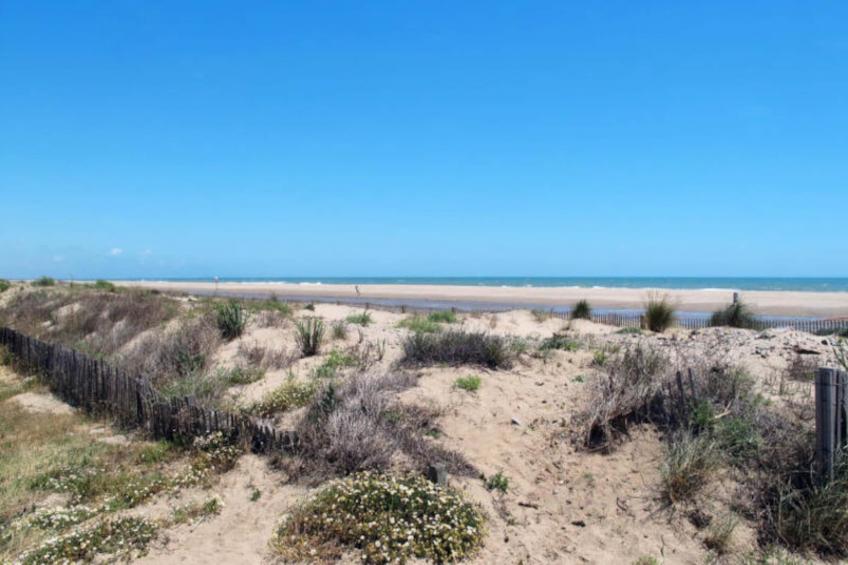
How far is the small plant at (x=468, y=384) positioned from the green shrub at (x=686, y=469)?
270 centimetres

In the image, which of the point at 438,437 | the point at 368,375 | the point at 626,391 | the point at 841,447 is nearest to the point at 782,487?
the point at 841,447

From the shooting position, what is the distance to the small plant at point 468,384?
757 cm

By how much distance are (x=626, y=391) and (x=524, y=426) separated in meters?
1.19

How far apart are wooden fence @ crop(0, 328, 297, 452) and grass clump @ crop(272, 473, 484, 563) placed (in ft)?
4.25

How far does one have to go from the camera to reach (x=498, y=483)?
5.53 metres

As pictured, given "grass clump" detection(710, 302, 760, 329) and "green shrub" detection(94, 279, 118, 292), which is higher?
"green shrub" detection(94, 279, 118, 292)

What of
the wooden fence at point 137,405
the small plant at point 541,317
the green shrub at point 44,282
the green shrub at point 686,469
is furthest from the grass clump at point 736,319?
the green shrub at point 44,282

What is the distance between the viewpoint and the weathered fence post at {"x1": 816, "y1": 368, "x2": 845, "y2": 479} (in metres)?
4.75

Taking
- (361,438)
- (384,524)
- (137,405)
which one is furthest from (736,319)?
(137,405)

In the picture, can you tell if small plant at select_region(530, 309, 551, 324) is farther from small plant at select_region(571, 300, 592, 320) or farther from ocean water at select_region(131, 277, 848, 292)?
ocean water at select_region(131, 277, 848, 292)

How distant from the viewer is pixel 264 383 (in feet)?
28.8

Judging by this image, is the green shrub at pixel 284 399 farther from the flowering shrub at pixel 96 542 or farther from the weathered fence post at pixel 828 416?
the weathered fence post at pixel 828 416

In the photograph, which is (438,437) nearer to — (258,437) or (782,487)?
(258,437)

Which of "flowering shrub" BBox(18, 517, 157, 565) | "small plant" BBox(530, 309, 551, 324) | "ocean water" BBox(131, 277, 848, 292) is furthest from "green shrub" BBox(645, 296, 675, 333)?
"ocean water" BBox(131, 277, 848, 292)
